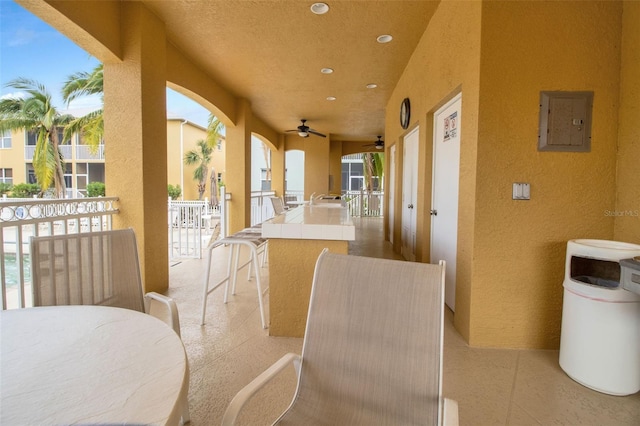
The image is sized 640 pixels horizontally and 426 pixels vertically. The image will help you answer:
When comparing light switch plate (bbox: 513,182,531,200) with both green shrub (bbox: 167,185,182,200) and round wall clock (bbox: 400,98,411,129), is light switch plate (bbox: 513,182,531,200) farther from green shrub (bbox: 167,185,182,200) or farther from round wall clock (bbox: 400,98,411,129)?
green shrub (bbox: 167,185,182,200)

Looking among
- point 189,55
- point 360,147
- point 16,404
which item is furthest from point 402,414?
point 360,147

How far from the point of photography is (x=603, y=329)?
6.25ft

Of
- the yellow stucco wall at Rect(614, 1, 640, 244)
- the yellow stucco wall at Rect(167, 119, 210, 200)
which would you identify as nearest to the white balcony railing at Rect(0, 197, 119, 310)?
the yellow stucco wall at Rect(614, 1, 640, 244)

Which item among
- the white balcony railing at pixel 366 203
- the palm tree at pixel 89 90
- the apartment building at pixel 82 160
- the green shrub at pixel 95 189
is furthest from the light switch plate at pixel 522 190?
the green shrub at pixel 95 189

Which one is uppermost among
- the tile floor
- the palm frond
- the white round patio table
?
the palm frond

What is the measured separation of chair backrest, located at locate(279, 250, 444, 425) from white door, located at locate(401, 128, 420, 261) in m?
3.36

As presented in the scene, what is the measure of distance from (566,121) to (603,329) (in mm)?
1362

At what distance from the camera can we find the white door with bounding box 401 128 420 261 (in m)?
4.54

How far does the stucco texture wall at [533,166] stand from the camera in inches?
90.0

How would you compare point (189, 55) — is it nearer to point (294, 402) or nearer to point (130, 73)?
point (130, 73)

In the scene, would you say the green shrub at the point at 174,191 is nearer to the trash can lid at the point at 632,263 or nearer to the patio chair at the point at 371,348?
the patio chair at the point at 371,348

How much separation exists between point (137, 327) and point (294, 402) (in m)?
0.62

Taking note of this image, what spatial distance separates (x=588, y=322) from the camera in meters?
1.95

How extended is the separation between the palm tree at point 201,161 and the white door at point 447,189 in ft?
46.1
